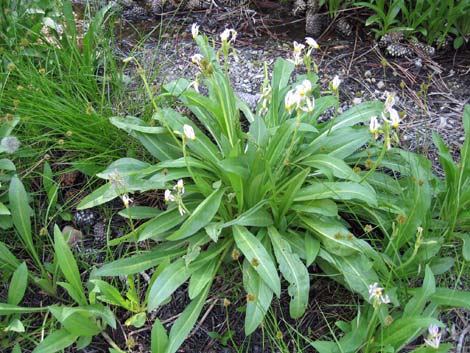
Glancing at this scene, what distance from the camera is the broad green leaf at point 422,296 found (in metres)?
1.98

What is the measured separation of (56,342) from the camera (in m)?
2.08

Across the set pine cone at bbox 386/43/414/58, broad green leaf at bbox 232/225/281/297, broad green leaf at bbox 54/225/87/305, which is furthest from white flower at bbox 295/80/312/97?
pine cone at bbox 386/43/414/58

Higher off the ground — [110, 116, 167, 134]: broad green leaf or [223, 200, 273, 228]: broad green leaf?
[110, 116, 167, 134]: broad green leaf

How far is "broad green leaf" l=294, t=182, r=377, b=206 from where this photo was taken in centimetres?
208

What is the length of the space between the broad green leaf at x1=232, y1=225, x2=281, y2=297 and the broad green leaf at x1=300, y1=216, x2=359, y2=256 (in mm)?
242

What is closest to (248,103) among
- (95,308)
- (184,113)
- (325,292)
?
(184,113)

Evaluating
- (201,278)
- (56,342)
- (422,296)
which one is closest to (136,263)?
(201,278)

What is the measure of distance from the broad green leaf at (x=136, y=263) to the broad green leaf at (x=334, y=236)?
21.9 inches

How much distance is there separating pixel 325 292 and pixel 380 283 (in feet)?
0.96

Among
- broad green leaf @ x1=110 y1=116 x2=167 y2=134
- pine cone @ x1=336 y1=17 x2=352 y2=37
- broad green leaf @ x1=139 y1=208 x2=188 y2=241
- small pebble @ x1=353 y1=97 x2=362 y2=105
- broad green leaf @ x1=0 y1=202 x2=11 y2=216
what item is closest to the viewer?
broad green leaf @ x1=139 y1=208 x2=188 y2=241

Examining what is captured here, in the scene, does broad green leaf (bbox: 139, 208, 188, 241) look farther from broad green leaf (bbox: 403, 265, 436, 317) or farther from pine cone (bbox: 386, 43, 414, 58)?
pine cone (bbox: 386, 43, 414, 58)

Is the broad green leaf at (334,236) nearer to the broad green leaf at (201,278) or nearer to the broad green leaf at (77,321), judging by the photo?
the broad green leaf at (201,278)

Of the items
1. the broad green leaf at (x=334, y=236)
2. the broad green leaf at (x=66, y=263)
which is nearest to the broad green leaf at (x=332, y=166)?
the broad green leaf at (x=334, y=236)

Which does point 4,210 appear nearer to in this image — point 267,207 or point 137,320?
point 137,320
